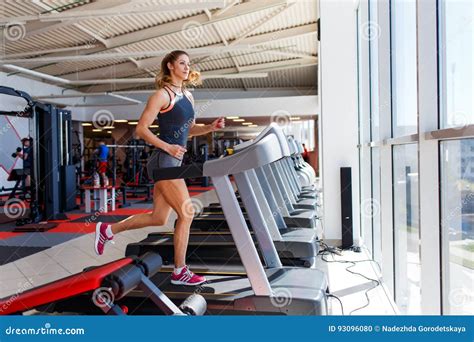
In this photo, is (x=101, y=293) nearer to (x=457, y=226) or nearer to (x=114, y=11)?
(x=457, y=226)

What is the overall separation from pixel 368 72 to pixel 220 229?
2099 mm

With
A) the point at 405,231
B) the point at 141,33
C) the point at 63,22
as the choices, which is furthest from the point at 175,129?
the point at 141,33

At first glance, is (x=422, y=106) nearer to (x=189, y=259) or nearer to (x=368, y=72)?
(x=189, y=259)

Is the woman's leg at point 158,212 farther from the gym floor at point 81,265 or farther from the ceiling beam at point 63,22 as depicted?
the ceiling beam at point 63,22

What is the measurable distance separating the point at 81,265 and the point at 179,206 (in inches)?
62.0

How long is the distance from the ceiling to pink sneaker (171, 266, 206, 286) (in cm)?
424

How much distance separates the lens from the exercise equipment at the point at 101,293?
165 cm

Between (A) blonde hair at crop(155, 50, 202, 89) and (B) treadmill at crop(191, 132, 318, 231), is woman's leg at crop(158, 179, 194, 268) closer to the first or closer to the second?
(A) blonde hair at crop(155, 50, 202, 89)

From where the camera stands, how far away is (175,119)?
2625 millimetres

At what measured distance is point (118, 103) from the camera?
47.1 feet

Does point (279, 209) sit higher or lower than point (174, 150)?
lower

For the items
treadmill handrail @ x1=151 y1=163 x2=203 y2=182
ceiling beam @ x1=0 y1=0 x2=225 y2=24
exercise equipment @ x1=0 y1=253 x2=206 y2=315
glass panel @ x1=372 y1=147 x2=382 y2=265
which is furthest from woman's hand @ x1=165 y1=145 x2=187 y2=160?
ceiling beam @ x1=0 y1=0 x2=225 y2=24

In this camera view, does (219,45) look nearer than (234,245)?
No
